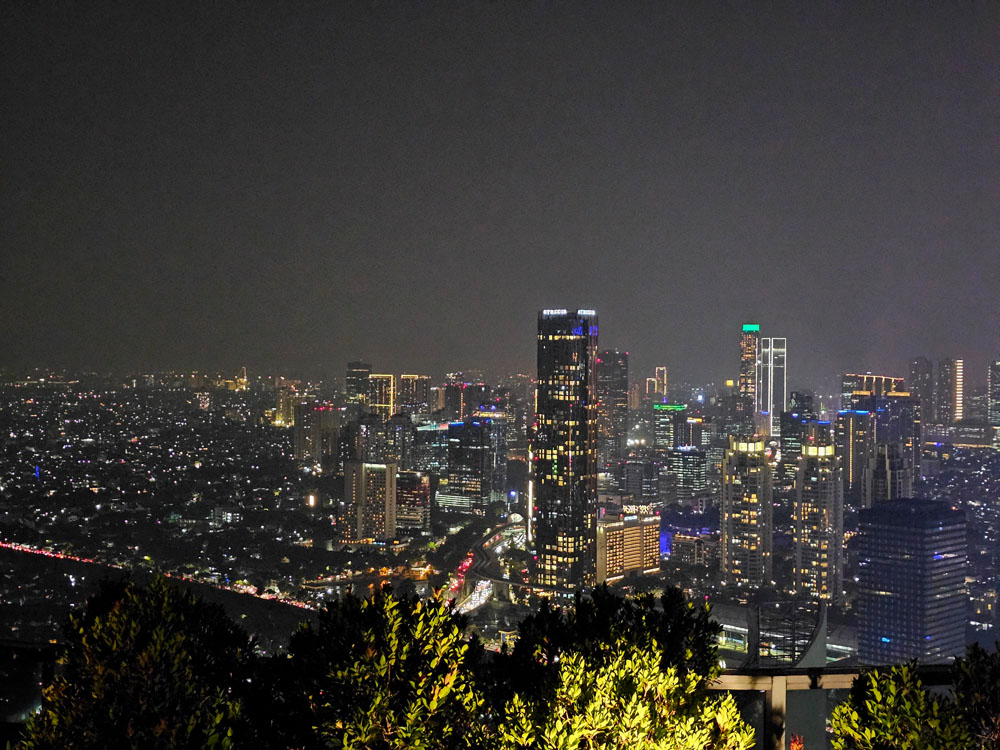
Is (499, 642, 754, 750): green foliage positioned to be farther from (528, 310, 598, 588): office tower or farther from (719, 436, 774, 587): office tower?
(719, 436, 774, 587): office tower

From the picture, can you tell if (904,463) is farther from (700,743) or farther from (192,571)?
(700,743)

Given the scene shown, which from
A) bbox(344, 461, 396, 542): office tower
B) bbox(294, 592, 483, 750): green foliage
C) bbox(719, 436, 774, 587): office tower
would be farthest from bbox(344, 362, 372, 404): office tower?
bbox(294, 592, 483, 750): green foliage

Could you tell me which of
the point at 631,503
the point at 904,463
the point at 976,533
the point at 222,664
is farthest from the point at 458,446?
the point at 222,664

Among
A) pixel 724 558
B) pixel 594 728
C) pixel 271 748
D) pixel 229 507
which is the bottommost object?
pixel 724 558

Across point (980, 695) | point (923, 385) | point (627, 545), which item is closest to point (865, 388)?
point (923, 385)

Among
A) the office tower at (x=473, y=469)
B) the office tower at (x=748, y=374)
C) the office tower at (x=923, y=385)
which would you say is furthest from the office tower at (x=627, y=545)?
the office tower at (x=748, y=374)

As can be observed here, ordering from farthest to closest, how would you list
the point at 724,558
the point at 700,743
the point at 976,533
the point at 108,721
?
the point at 724,558 < the point at 976,533 < the point at 700,743 < the point at 108,721

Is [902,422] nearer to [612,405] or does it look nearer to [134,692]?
[612,405]

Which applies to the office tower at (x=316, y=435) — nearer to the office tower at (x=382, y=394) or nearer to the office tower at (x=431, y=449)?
the office tower at (x=382, y=394)
